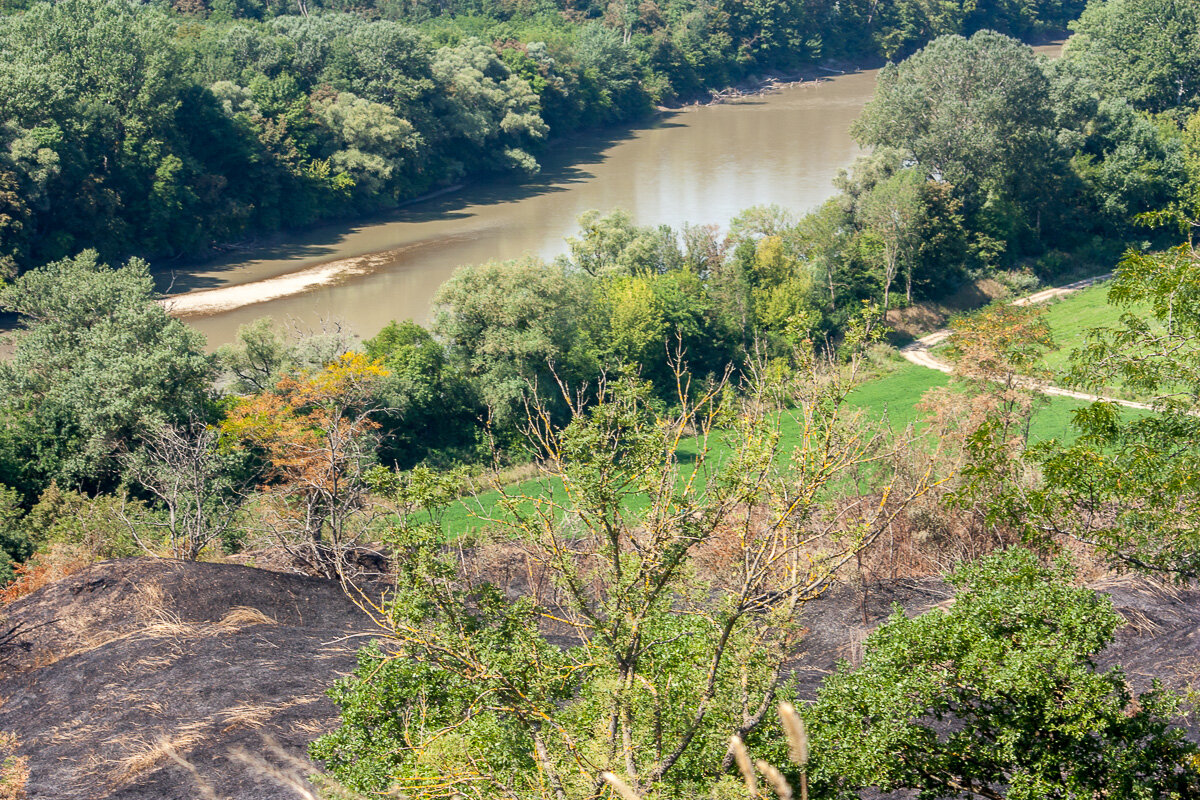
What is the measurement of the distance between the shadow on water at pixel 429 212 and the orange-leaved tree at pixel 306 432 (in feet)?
50.2

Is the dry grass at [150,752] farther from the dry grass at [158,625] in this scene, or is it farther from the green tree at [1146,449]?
the green tree at [1146,449]

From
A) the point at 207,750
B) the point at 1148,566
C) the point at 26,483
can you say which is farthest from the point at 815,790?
the point at 26,483

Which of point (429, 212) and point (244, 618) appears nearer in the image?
point (244, 618)

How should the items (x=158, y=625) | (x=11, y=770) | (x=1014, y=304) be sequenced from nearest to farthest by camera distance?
(x=11, y=770), (x=158, y=625), (x=1014, y=304)

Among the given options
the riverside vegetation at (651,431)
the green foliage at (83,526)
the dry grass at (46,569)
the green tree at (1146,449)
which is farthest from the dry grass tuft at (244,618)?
the green tree at (1146,449)

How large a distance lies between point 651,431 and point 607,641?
5.91 ft

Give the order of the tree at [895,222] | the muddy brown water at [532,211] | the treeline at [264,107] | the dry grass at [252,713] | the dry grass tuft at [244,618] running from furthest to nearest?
→ the muddy brown water at [532,211] < the treeline at [264,107] < the tree at [895,222] < the dry grass tuft at [244,618] < the dry grass at [252,713]

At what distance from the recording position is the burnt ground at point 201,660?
1271cm

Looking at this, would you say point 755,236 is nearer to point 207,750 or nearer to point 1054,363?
point 1054,363

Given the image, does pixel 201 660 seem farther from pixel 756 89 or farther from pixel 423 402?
pixel 756 89

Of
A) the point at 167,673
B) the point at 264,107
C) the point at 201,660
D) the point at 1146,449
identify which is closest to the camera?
Result: the point at 1146,449

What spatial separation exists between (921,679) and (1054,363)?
33021mm

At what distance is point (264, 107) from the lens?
56.5 metres

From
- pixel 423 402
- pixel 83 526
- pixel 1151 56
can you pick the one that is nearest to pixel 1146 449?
pixel 83 526
